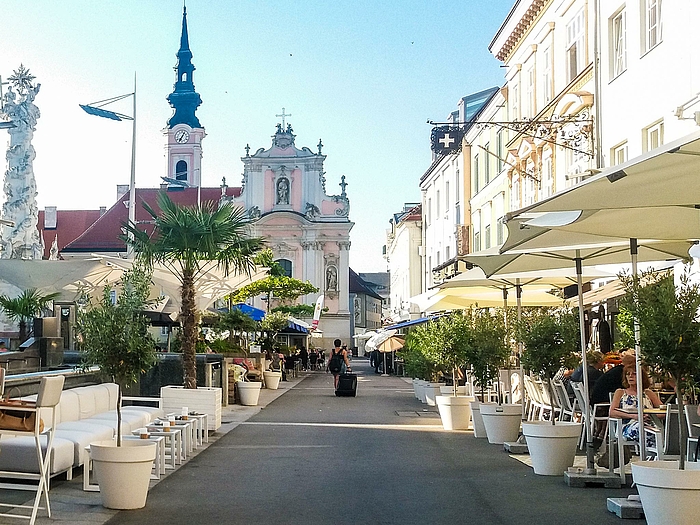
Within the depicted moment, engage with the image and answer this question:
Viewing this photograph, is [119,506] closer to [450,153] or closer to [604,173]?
[604,173]

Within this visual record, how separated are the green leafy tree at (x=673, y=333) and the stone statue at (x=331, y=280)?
68543 mm

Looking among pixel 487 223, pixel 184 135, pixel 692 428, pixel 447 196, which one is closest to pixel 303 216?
pixel 184 135

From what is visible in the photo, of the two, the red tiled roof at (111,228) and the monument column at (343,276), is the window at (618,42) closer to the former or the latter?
the monument column at (343,276)

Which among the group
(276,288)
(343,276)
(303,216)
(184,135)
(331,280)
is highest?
(184,135)

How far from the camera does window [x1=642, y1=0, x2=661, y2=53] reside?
2109 cm

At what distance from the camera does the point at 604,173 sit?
23.7 feet

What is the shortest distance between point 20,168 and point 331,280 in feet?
119

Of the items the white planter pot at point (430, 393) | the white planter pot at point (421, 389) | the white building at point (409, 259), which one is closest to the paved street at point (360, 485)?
the white planter pot at point (430, 393)

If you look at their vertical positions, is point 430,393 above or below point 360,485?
above

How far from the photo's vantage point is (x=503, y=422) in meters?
15.1

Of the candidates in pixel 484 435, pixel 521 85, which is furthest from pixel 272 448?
pixel 521 85

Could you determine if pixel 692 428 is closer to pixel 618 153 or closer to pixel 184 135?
pixel 618 153

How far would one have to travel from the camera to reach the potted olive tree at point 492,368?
15.1 m

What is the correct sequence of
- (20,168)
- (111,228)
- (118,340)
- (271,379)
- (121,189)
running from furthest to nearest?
(121,189) < (111,228) < (20,168) < (271,379) < (118,340)
